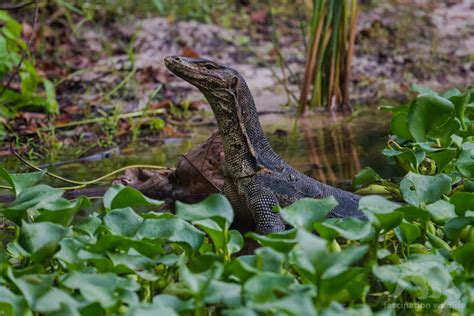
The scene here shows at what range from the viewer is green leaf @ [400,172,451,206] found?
4102 millimetres

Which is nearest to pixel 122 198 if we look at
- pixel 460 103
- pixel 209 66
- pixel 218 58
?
pixel 209 66

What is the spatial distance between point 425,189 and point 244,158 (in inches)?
55.2

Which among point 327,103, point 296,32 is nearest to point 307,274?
point 327,103

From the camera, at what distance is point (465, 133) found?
5273mm

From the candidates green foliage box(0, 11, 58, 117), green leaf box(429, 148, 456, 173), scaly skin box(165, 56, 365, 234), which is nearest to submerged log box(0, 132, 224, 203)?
scaly skin box(165, 56, 365, 234)

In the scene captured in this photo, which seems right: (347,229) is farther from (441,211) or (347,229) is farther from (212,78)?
(212,78)

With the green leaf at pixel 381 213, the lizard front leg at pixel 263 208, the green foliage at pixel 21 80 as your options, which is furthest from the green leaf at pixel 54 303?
the green foliage at pixel 21 80

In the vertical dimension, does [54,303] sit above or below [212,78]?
below

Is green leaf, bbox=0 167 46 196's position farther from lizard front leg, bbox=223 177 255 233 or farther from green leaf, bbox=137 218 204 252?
lizard front leg, bbox=223 177 255 233

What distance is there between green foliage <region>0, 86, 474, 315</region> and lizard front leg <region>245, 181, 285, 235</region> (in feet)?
2.88

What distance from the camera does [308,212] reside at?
12.3 ft

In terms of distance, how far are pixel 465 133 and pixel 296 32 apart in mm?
5885

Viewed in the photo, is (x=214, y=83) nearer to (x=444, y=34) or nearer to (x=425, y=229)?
(x=425, y=229)

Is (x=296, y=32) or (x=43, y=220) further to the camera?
(x=296, y=32)
